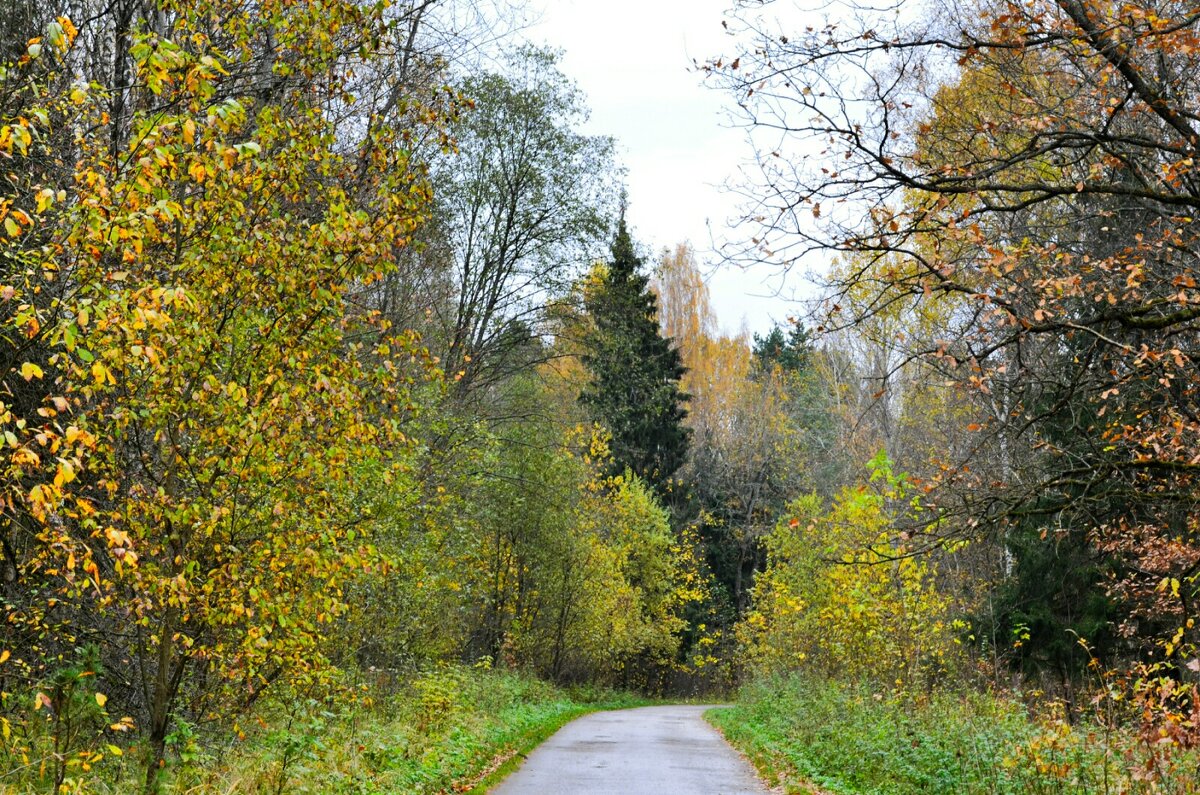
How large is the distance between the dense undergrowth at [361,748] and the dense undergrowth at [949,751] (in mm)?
3995

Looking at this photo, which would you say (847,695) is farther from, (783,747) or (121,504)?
(121,504)

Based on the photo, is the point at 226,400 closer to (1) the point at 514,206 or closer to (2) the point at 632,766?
(2) the point at 632,766

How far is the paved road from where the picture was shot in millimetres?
11523

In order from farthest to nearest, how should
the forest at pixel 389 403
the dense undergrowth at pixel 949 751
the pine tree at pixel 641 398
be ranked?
the pine tree at pixel 641 398, the dense undergrowth at pixel 949 751, the forest at pixel 389 403

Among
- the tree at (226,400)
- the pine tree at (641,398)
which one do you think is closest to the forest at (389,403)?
the tree at (226,400)

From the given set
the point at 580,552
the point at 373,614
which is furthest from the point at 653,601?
the point at 373,614

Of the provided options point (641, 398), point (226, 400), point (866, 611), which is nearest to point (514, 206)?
point (866, 611)

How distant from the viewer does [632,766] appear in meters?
13.8

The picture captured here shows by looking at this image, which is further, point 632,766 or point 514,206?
point 514,206

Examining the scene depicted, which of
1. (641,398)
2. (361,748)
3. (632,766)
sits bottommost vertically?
(632,766)

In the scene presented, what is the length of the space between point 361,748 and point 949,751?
238 inches

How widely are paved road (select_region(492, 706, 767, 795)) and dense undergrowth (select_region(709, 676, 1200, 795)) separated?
Answer: 0.63m

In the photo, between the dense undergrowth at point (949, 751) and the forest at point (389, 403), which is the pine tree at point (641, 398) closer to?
the forest at point (389, 403)

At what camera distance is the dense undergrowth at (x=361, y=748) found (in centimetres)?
725
